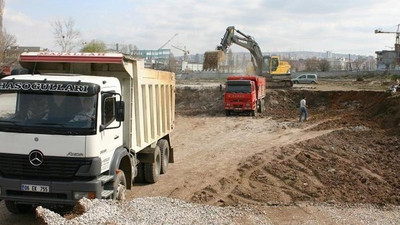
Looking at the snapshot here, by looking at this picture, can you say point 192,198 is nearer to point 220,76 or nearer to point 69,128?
point 69,128

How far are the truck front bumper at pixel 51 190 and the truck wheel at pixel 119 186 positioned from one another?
63 cm

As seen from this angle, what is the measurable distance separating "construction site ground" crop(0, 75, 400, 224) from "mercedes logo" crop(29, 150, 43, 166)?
1532mm

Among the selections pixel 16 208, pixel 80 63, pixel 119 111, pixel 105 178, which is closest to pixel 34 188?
pixel 105 178

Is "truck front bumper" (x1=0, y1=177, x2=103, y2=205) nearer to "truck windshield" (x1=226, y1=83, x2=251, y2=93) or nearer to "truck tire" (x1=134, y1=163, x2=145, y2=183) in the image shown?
"truck tire" (x1=134, y1=163, x2=145, y2=183)

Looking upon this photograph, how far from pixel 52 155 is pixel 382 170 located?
974 cm

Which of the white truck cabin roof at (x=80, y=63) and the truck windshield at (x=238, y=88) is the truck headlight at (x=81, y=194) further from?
the truck windshield at (x=238, y=88)

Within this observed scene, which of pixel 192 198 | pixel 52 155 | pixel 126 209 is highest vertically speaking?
pixel 52 155

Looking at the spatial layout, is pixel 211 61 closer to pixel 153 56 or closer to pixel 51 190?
pixel 153 56

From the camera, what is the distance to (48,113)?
717 centimetres

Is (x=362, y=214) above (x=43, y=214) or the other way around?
the other way around

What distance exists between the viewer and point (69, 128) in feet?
23.1

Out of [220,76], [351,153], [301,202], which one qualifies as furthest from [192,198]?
[220,76]

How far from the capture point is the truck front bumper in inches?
277

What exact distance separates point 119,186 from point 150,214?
1309mm
